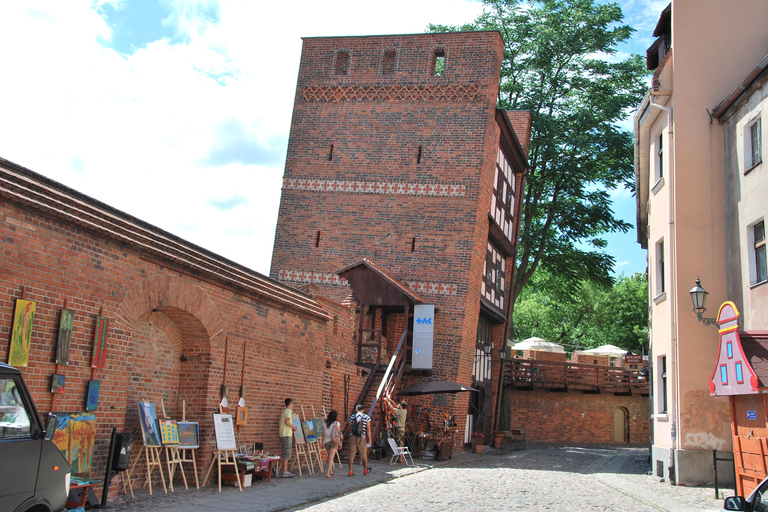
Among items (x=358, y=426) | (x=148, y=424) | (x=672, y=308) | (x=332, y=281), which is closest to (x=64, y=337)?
(x=148, y=424)

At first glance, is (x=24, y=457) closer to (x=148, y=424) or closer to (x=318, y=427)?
(x=148, y=424)

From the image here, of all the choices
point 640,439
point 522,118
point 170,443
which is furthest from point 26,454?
point 640,439

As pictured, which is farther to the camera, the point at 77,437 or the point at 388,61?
the point at 388,61

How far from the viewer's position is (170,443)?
1051 cm

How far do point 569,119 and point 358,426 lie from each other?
19.1 meters

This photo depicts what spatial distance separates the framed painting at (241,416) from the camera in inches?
496

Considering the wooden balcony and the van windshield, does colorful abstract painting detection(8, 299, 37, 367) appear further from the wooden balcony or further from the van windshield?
the wooden balcony

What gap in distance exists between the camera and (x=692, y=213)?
15039 millimetres

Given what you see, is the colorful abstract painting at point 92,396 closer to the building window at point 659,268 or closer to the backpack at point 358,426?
the backpack at point 358,426

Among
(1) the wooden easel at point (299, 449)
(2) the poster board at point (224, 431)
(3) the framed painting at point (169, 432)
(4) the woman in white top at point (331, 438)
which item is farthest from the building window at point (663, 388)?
(3) the framed painting at point (169, 432)

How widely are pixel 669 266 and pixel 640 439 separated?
69.2 feet

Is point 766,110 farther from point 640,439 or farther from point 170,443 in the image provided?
point 640,439

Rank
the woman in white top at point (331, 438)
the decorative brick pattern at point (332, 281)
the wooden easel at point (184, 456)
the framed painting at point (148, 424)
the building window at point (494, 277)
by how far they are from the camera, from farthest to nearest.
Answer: the building window at point (494, 277) → the decorative brick pattern at point (332, 281) → the woman in white top at point (331, 438) → the wooden easel at point (184, 456) → the framed painting at point (148, 424)

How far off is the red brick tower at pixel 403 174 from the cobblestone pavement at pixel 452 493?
210 inches
